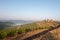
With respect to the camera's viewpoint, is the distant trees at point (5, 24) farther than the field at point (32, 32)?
Yes

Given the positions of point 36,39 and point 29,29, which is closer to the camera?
point 36,39

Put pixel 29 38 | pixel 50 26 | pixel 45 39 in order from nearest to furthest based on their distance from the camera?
1. pixel 45 39
2. pixel 29 38
3. pixel 50 26

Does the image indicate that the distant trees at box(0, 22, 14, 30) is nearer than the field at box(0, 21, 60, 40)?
No

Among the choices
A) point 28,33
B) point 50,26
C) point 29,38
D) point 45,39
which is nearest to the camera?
point 45,39

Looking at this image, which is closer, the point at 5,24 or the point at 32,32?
the point at 32,32

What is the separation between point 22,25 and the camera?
5.55 meters

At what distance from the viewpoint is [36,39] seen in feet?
14.9

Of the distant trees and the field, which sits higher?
the distant trees

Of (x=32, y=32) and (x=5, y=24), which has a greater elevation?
(x=5, y=24)

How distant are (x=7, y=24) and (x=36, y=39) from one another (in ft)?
5.34

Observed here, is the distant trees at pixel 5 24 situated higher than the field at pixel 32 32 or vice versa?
the distant trees at pixel 5 24

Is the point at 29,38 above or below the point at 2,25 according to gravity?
below

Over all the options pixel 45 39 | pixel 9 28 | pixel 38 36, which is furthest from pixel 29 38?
pixel 9 28

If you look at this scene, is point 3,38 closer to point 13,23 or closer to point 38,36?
point 13,23
